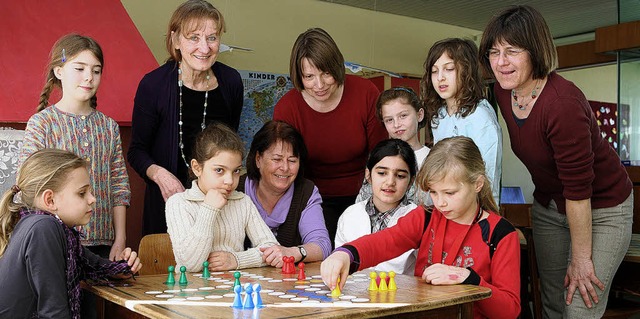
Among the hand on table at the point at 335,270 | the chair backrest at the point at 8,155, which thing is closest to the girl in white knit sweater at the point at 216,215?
the hand on table at the point at 335,270

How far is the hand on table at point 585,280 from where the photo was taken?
2.68 m

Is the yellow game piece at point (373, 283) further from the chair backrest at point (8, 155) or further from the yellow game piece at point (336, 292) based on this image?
the chair backrest at point (8, 155)

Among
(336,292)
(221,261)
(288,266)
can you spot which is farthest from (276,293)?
(221,261)

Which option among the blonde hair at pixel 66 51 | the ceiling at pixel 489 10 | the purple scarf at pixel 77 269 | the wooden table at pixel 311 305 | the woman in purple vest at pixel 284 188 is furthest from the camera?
the ceiling at pixel 489 10

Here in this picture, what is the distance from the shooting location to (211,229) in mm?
2713

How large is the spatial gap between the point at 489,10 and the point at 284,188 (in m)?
5.88

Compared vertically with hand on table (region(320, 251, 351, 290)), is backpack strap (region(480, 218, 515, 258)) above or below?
above

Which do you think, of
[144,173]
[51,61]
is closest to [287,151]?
[144,173]

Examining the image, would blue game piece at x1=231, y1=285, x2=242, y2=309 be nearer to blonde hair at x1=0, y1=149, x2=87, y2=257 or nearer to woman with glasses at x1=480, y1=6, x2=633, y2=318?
blonde hair at x1=0, y1=149, x2=87, y2=257

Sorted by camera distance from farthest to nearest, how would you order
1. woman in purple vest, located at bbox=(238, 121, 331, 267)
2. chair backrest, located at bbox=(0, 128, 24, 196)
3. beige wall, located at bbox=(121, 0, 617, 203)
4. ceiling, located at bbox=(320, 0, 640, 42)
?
ceiling, located at bbox=(320, 0, 640, 42) → beige wall, located at bbox=(121, 0, 617, 203) → chair backrest, located at bbox=(0, 128, 24, 196) → woman in purple vest, located at bbox=(238, 121, 331, 267)

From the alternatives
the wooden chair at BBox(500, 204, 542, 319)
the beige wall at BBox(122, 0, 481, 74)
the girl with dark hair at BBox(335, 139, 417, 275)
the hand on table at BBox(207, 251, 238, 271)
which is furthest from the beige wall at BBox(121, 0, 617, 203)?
the hand on table at BBox(207, 251, 238, 271)

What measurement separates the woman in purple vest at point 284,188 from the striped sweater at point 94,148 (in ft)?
1.94

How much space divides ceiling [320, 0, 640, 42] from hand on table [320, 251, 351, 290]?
19.1 feet

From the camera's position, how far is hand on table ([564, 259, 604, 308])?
2676 mm
